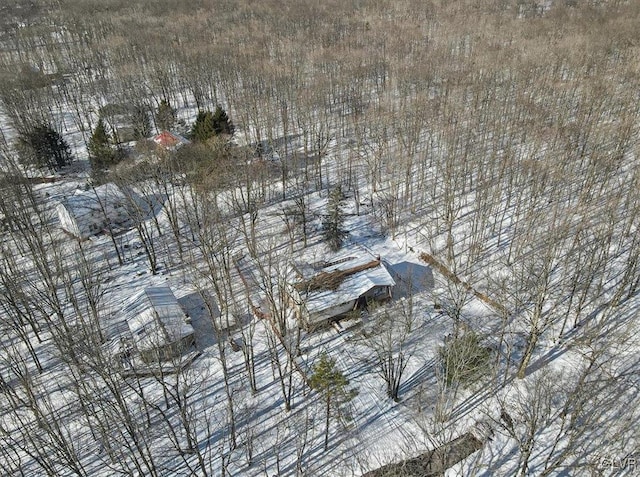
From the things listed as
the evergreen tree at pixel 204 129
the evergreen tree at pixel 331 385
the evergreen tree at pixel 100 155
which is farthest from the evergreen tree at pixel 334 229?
the evergreen tree at pixel 100 155

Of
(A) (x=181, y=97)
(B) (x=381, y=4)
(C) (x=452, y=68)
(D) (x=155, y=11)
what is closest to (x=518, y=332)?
(C) (x=452, y=68)

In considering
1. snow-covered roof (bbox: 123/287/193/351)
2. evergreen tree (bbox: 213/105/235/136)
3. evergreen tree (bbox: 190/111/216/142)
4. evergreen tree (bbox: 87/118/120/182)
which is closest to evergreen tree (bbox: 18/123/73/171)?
evergreen tree (bbox: 87/118/120/182)

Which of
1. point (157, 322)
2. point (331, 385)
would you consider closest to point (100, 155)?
point (157, 322)

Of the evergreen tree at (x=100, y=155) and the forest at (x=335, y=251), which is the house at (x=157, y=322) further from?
the evergreen tree at (x=100, y=155)

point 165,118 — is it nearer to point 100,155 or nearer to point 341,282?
point 100,155

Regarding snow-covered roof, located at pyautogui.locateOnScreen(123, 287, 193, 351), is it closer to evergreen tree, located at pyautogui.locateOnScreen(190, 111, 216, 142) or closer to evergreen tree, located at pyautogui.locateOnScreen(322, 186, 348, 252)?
evergreen tree, located at pyautogui.locateOnScreen(322, 186, 348, 252)

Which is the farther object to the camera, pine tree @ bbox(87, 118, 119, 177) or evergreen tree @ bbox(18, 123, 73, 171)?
evergreen tree @ bbox(18, 123, 73, 171)

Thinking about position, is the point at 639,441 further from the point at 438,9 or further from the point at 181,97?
the point at 438,9

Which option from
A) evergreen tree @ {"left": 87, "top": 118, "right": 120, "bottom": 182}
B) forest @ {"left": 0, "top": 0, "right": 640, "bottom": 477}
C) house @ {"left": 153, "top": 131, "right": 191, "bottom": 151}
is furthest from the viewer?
house @ {"left": 153, "top": 131, "right": 191, "bottom": 151}
